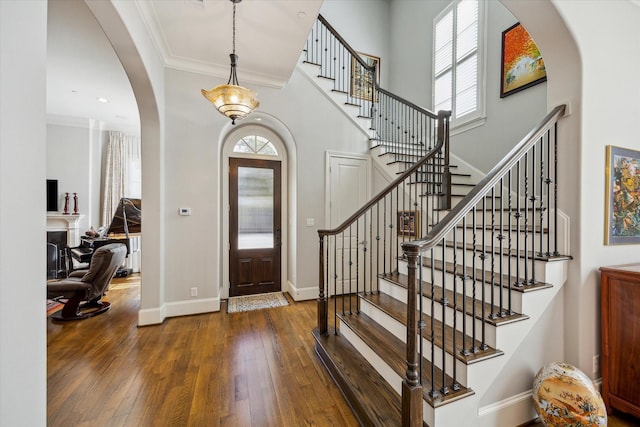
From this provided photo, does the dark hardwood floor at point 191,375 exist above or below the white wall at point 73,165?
below

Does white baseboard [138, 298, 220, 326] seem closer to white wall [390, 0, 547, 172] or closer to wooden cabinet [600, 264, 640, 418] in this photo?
wooden cabinet [600, 264, 640, 418]

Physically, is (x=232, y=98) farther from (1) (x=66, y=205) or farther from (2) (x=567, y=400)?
(1) (x=66, y=205)

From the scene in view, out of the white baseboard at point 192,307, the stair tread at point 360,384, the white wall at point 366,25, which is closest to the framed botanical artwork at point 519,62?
the white wall at point 366,25

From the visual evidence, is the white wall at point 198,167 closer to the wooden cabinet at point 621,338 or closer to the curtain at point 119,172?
the wooden cabinet at point 621,338

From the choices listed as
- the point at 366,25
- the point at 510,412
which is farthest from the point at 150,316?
the point at 366,25

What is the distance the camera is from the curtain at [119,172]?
6.10 metres

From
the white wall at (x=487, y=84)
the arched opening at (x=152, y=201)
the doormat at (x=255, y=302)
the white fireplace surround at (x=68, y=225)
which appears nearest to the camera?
the arched opening at (x=152, y=201)

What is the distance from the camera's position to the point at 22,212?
3.11 ft

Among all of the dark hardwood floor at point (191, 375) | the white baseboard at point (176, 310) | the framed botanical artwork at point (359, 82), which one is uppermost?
the framed botanical artwork at point (359, 82)

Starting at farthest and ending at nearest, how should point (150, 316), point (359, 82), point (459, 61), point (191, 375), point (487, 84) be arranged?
point (359, 82), point (459, 61), point (487, 84), point (150, 316), point (191, 375)

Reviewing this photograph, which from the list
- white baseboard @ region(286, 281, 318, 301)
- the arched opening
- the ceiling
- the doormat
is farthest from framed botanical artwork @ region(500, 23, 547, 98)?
Result: the arched opening

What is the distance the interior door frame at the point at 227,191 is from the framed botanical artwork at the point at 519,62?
11.2 feet

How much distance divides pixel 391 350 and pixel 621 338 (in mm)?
1605

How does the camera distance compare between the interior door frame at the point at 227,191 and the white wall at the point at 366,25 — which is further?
the white wall at the point at 366,25
